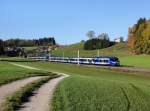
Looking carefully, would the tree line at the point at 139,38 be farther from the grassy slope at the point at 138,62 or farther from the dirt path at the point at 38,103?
the dirt path at the point at 38,103

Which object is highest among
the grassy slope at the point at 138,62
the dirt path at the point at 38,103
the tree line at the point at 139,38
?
the tree line at the point at 139,38

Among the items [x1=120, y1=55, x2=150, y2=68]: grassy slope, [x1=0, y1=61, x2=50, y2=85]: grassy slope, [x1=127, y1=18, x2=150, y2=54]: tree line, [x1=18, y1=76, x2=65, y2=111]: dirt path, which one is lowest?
[x1=18, y1=76, x2=65, y2=111]: dirt path

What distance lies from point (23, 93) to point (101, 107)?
3562mm

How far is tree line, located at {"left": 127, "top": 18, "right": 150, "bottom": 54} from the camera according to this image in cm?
17219

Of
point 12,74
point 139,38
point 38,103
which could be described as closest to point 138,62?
point 139,38

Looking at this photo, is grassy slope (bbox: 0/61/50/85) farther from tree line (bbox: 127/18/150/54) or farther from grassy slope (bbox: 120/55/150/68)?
tree line (bbox: 127/18/150/54)

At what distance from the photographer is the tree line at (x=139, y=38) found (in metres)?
172

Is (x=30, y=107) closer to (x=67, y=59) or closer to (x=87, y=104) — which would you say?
(x=87, y=104)

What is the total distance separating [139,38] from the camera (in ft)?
597

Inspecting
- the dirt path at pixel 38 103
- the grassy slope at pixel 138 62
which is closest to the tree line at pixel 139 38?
the grassy slope at pixel 138 62

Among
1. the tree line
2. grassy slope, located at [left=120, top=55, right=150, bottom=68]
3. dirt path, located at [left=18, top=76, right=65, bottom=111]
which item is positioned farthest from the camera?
the tree line

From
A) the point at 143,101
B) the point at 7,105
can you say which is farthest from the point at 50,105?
the point at 143,101

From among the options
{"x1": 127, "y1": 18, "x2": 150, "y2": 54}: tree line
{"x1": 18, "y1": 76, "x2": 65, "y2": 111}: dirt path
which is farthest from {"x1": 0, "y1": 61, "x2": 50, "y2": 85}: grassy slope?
{"x1": 127, "y1": 18, "x2": 150, "y2": 54}: tree line

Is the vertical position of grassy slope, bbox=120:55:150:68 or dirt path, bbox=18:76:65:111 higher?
grassy slope, bbox=120:55:150:68
